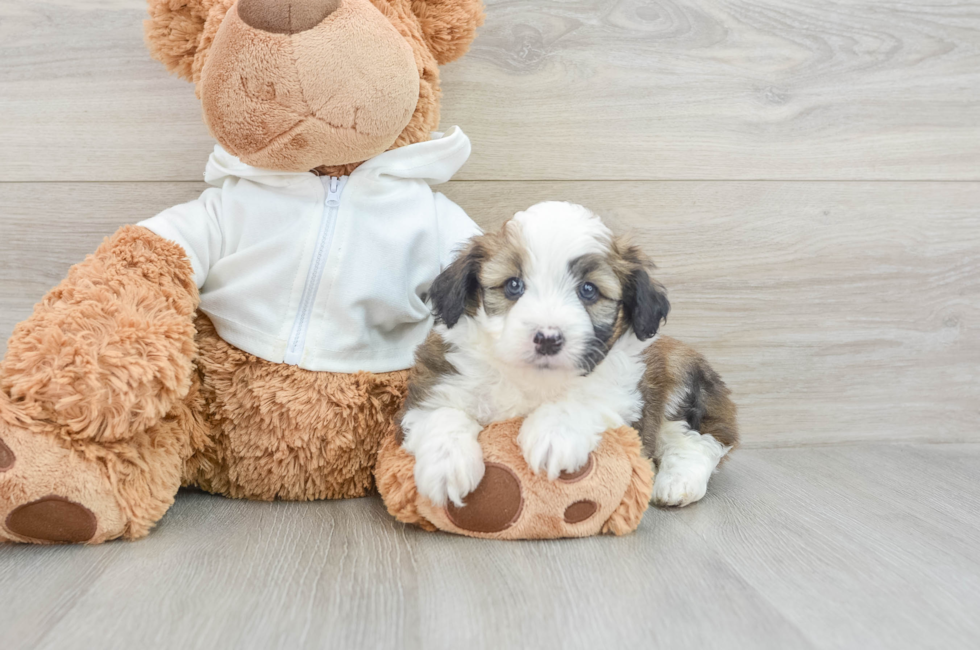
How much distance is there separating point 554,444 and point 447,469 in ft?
0.59

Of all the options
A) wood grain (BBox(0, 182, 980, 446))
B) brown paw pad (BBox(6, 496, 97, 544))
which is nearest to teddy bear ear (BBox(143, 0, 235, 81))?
wood grain (BBox(0, 182, 980, 446))

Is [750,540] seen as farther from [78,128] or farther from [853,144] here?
[78,128]

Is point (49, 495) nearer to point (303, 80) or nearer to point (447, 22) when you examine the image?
point (303, 80)

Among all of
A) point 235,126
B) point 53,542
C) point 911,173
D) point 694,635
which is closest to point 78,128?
point 235,126

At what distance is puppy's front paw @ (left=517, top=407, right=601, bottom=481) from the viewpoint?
1.26 metres

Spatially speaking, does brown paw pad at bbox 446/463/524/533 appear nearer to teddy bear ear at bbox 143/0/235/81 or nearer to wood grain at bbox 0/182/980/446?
wood grain at bbox 0/182/980/446

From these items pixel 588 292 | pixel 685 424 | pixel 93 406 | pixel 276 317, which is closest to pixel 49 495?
pixel 93 406

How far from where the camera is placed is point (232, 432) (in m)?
1.49

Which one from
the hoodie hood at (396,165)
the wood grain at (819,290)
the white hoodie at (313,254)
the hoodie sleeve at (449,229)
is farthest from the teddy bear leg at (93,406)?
the wood grain at (819,290)

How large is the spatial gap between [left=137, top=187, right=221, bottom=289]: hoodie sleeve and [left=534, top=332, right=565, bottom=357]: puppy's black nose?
706 millimetres

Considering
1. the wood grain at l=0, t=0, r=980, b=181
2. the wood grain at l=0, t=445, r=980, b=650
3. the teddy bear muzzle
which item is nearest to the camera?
the wood grain at l=0, t=445, r=980, b=650

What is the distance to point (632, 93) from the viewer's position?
190 centimetres

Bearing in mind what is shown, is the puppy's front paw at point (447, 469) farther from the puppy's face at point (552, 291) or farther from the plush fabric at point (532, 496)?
the puppy's face at point (552, 291)

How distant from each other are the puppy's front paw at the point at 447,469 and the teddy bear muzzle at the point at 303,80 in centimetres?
57
